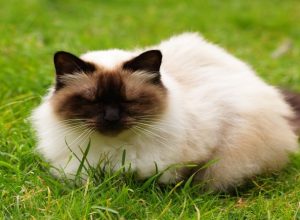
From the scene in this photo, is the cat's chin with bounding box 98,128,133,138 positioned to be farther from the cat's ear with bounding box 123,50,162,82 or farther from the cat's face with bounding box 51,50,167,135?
the cat's ear with bounding box 123,50,162,82

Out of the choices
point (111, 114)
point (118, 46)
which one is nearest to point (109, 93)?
point (111, 114)

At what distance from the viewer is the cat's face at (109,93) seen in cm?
334

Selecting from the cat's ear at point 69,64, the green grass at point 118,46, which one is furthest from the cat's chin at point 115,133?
the cat's ear at point 69,64

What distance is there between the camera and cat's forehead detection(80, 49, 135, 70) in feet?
11.5

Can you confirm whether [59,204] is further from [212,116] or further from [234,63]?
[234,63]

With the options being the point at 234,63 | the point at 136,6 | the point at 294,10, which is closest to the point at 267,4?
the point at 294,10

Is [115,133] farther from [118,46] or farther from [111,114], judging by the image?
[118,46]

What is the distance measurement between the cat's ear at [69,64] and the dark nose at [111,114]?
28 cm

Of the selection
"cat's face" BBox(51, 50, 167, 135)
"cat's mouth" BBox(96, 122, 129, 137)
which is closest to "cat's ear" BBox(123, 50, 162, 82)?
"cat's face" BBox(51, 50, 167, 135)

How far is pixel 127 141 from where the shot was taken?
3564 mm

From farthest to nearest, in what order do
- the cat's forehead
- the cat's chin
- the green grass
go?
the cat's forehead < the cat's chin < the green grass

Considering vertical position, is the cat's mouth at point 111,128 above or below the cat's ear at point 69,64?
below

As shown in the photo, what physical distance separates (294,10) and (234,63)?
21.8 feet

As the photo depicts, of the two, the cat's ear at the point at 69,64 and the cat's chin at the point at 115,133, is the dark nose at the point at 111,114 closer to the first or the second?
the cat's chin at the point at 115,133
